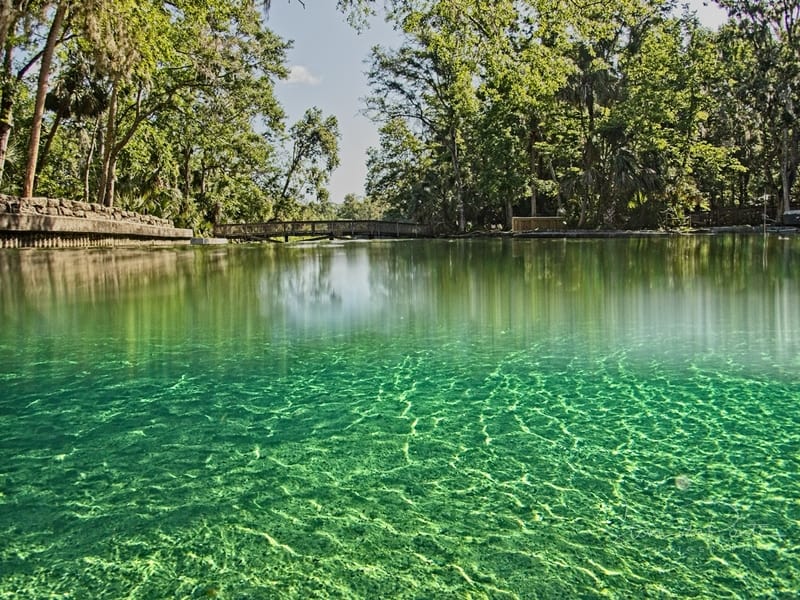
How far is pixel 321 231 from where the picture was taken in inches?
1805

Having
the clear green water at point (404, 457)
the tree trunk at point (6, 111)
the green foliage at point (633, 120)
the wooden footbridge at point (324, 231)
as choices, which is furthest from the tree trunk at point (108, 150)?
the clear green water at point (404, 457)

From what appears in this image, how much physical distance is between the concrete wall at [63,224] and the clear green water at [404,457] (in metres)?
11.1

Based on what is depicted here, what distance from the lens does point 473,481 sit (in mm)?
2186

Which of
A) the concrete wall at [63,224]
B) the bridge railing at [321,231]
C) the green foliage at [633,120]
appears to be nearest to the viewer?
the concrete wall at [63,224]

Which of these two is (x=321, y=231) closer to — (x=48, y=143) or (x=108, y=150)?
(x=48, y=143)

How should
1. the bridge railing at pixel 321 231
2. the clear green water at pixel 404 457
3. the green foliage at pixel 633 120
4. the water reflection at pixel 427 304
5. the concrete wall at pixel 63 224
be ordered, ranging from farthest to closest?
the bridge railing at pixel 321 231 → the green foliage at pixel 633 120 → the concrete wall at pixel 63 224 → the water reflection at pixel 427 304 → the clear green water at pixel 404 457

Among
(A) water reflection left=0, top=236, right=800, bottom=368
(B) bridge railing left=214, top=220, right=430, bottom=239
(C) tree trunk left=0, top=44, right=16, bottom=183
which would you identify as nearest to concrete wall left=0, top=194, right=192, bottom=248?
(C) tree trunk left=0, top=44, right=16, bottom=183

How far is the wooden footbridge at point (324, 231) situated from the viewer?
4312cm

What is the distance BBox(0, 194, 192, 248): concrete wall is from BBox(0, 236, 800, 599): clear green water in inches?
436

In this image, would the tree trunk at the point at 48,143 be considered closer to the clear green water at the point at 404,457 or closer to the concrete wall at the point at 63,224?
the concrete wall at the point at 63,224

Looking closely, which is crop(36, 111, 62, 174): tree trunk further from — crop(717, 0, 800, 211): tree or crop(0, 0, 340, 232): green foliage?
crop(717, 0, 800, 211): tree

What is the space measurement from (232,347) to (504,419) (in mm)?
2291

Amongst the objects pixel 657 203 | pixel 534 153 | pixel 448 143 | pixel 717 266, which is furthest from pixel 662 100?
pixel 717 266

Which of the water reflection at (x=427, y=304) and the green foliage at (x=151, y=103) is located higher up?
the green foliage at (x=151, y=103)
